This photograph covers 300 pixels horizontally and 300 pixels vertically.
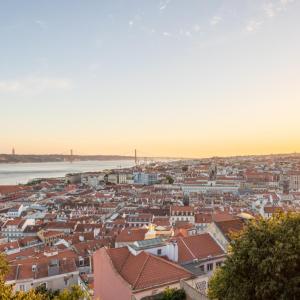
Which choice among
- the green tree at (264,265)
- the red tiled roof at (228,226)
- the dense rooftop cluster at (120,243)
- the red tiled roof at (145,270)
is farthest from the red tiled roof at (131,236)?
the green tree at (264,265)

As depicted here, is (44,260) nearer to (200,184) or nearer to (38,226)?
(38,226)

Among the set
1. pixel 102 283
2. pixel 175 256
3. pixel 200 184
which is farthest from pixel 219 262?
pixel 200 184

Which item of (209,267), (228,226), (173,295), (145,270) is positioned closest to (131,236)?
(228,226)

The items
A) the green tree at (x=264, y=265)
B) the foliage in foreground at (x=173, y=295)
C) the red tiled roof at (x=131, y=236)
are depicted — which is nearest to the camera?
the green tree at (x=264, y=265)

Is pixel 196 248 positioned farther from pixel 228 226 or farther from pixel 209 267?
pixel 228 226

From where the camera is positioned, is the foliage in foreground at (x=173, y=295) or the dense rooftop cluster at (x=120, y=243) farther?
the dense rooftop cluster at (x=120, y=243)

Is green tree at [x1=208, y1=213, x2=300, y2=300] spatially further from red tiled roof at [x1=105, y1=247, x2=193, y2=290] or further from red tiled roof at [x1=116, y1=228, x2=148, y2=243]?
red tiled roof at [x1=116, y1=228, x2=148, y2=243]

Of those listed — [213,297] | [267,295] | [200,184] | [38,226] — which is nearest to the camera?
[267,295]

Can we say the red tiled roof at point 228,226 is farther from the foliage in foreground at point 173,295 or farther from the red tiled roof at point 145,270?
the foliage in foreground at point 173,295
